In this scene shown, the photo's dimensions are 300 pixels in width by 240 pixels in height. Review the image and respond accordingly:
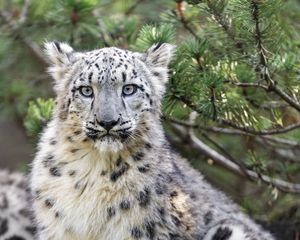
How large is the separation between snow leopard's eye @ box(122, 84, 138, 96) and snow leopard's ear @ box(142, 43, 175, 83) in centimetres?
33

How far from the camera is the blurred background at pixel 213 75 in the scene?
5.79 meters

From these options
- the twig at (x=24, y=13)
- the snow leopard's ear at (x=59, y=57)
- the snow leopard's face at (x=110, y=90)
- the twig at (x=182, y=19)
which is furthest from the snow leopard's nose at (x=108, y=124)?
the twig at (x=24, y=13)

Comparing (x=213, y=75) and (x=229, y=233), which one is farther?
(x=229, y=233)

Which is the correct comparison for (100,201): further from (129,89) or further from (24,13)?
(24,13)

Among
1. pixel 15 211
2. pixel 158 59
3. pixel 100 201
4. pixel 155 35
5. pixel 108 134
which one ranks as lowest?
pixel 15 211

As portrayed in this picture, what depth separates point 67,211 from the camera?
576 centimetres

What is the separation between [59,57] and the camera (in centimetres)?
605

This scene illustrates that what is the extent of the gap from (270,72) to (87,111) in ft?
4.09

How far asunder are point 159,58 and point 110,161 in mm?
786

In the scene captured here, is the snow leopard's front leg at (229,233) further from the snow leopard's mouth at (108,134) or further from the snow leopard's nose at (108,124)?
the snow leopard's nose at (108,124)

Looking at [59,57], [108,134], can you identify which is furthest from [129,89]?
[59,57]

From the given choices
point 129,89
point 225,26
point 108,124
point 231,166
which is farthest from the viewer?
point 231,166

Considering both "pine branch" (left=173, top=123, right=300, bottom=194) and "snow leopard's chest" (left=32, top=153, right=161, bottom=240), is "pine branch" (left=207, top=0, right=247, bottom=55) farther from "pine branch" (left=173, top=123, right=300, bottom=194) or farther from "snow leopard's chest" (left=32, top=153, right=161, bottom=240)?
"pine branch" (left=173, top=123, right=300, bottom=194)

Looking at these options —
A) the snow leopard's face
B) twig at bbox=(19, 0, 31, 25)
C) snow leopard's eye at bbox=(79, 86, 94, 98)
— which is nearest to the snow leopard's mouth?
the snow leopard's face
